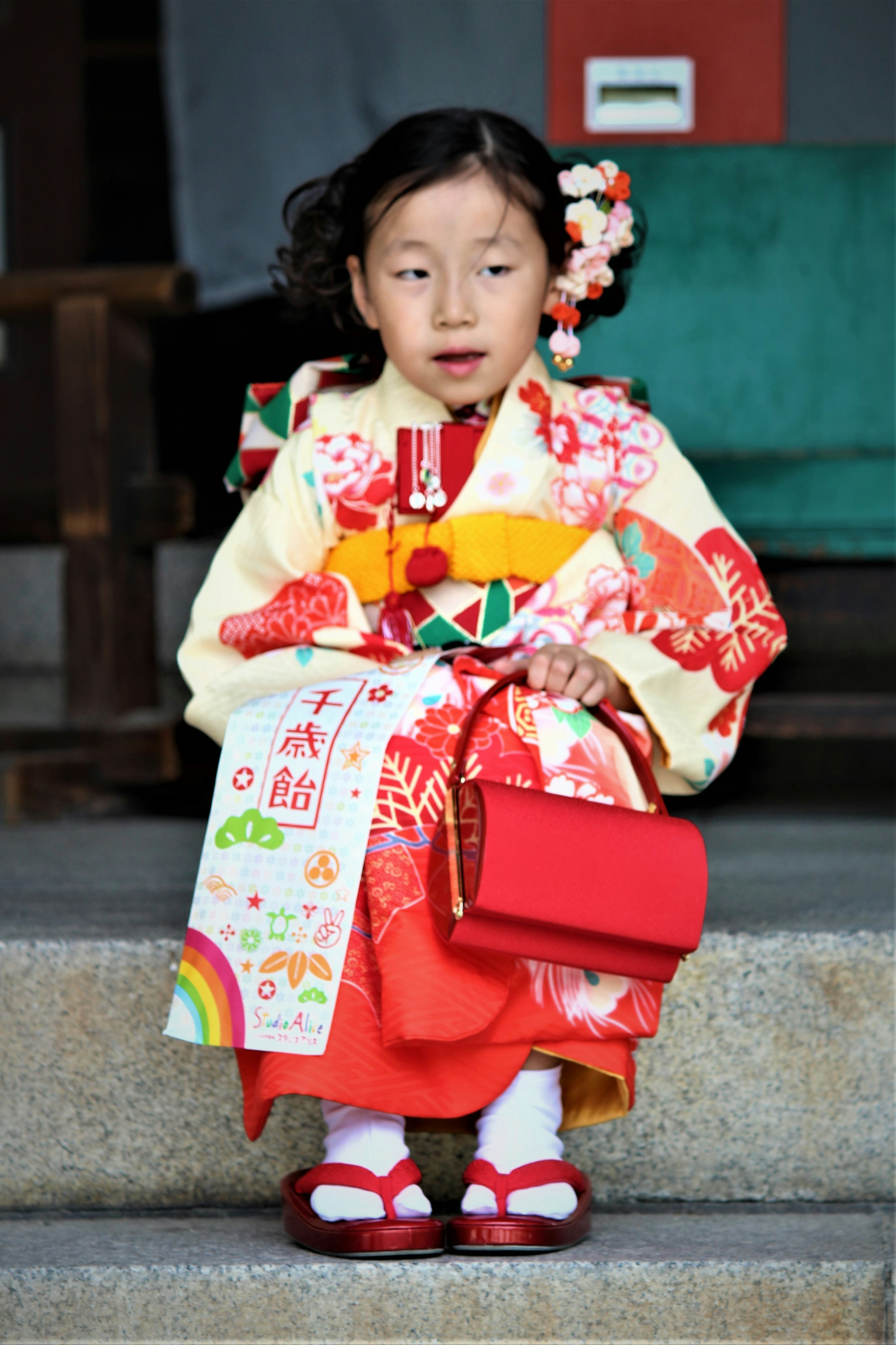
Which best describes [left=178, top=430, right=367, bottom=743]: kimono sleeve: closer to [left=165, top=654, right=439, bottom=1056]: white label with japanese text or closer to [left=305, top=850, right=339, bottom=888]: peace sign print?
[left=165, top=654, right=439, bottom=1056]: white label with japanese text

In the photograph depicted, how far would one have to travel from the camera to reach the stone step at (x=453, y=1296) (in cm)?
114

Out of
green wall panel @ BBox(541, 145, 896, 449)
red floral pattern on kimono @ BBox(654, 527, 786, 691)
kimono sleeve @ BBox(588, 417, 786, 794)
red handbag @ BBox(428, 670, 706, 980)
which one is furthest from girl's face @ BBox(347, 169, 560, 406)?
green wall panel @ BBox(541, 145, 896, 449)

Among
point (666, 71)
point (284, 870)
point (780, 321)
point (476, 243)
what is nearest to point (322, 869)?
point (284, 870)

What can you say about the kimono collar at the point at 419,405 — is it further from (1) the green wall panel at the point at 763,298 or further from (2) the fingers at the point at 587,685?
(1) the green wall panel at the point at 763,298

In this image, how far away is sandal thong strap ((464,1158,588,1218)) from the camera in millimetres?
1179

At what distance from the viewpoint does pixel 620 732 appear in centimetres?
130

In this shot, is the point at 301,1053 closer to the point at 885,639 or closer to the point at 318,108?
the point at 318,108

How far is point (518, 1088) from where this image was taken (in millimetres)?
1232

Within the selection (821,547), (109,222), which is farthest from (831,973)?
(109,222)

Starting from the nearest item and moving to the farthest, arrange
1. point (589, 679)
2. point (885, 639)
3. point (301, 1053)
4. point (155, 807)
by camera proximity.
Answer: point (301, 1053), point (589, 679), point (155, 807), point (885, 639)

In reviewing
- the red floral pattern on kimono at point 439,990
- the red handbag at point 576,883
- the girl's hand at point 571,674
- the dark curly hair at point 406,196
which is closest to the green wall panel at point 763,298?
the dark curly hair at point 406,196

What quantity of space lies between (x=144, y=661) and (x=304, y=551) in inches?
50.0

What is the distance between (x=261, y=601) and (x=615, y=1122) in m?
0.70

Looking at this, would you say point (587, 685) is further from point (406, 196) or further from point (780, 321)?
point (780, 321)
